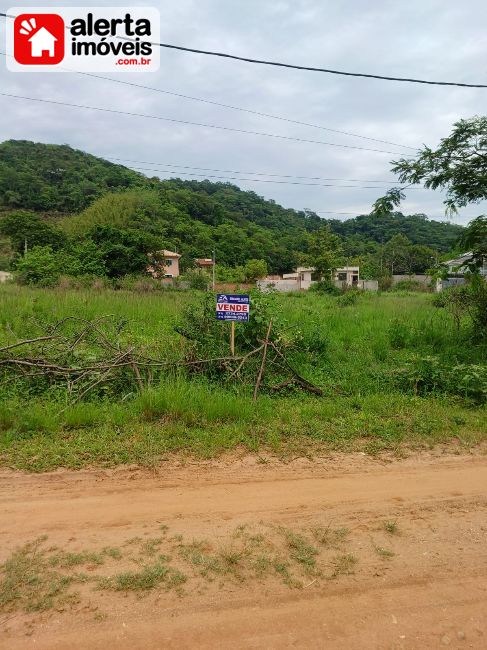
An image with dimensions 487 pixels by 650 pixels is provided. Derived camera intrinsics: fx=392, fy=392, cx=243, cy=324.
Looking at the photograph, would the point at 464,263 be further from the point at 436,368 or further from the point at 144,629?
the point at 144,629

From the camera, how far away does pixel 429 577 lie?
245 centimetres

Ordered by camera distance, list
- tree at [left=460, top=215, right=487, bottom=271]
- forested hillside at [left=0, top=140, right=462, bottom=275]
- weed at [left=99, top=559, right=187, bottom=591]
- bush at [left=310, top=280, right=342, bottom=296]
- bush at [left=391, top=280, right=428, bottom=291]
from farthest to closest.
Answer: forested hillside at [left=0, top=140, right=462, bottom=275], bush at [left=391, top=280, right=428, bottom=291], bush at [left=310, top=280, right=342, bottom=296], tree at [left=460, top=215, right=487, bottom=271], weed at [left=99, top=559, right=187, bottom=591]

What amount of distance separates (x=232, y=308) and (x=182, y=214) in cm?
5931

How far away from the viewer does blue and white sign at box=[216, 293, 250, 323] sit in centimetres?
582

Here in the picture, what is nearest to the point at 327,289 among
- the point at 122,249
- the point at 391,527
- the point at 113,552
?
the point at 122,249

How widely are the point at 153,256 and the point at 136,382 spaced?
32.8m

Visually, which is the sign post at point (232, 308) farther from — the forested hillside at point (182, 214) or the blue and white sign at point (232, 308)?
the forested hillside at point (182, 214)

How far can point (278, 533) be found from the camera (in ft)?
9.30

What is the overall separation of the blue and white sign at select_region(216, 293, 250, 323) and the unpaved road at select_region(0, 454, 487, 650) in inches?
93.4

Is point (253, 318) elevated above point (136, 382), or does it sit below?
above

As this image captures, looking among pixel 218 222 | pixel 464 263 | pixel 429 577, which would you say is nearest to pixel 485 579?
pixel 429 577

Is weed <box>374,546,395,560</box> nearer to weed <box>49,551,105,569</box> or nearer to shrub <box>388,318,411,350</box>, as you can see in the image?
weed <box>49,551,105,569</box>

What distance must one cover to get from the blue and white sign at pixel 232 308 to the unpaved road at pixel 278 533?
2.37 meters

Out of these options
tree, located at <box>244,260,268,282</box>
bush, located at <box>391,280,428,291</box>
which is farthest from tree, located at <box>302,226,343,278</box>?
tree, located at <box>244,260,268,282</box>
